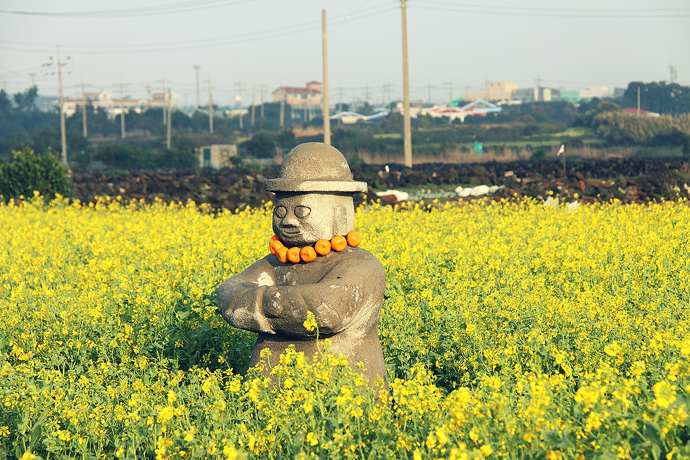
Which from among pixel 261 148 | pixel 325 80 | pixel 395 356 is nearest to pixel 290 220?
pixel 395 356

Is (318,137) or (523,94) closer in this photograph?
(318,137)

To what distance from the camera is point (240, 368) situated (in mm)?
5176

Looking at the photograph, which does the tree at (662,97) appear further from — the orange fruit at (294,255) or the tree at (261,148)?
the orange fruit at (294,255)

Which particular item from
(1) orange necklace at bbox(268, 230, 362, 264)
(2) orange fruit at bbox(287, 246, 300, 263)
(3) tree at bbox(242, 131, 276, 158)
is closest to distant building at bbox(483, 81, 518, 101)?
(3) tree at bbox(242, 131, 276, 158)

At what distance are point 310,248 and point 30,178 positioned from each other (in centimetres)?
Result: 1461

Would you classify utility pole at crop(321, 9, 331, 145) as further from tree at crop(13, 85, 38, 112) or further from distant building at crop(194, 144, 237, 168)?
A: tree at crop(13, 85, 38, 112)

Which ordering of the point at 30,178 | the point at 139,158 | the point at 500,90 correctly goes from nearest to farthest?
the point at 30,178
the point at 139,158
the point at 500,90

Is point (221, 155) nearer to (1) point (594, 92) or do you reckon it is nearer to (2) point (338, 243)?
(2) point (338, 243)

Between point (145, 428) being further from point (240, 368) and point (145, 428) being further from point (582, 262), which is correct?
point (582, 262)

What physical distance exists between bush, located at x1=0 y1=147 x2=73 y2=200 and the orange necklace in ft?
45.8

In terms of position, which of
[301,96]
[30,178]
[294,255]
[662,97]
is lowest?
[294,255]

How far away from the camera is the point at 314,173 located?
4.10 meters

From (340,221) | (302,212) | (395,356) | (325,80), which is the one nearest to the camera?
(302,212)

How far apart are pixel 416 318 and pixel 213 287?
190 centimetres
